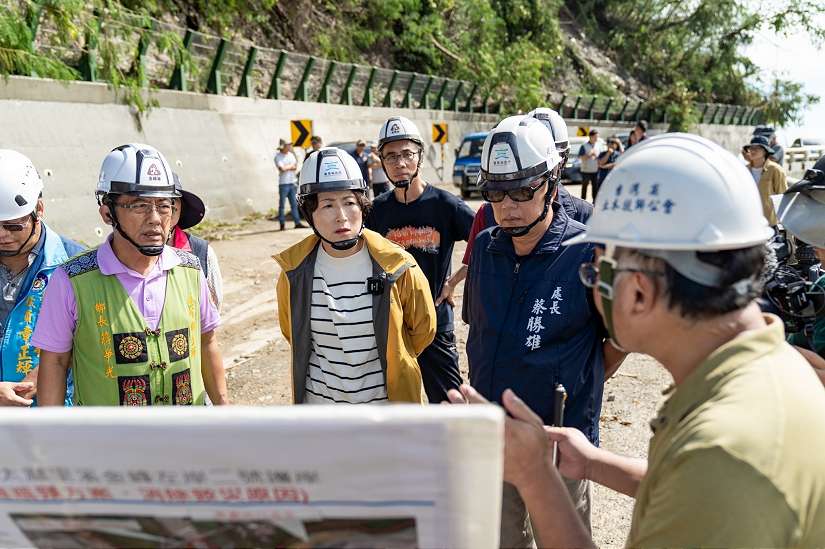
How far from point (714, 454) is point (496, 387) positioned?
1.69 m

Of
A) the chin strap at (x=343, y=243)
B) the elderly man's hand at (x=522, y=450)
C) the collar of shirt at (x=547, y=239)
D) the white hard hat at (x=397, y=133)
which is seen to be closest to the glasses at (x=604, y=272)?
the elderly man's hand at (x=522, y=450)

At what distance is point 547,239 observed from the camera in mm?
2996

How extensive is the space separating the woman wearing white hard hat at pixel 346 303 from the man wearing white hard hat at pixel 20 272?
42.6 inches

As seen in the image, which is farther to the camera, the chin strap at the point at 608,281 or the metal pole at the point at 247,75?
the metal pole at the point at 247,75

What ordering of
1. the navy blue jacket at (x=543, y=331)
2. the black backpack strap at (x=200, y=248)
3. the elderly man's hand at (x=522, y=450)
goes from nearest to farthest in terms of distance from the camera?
the elderly man's hand at (x=522, y=450)
the navy blue jacket at (x=543, y=331)
the black backpack strap at (x=200, y=248)

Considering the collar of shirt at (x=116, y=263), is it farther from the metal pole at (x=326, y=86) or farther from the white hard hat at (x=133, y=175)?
the metal pole at (x=326, y=86)

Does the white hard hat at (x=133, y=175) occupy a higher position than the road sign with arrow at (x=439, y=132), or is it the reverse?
the road sign with arrow at (x=439, y=132)

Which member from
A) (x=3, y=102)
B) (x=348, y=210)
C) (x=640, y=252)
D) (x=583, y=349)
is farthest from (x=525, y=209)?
(x=3, y=102)

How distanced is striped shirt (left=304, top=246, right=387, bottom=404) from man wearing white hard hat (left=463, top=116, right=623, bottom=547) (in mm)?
512

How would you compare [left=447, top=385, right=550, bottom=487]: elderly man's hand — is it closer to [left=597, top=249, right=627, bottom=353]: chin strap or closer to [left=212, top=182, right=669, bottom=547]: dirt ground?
[left=597, top=249, right=627, bottom=353]: chin strap

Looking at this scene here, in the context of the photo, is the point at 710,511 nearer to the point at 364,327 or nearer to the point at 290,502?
the point at 290,502

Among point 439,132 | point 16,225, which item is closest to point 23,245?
point 16,225

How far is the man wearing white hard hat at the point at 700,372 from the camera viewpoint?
50.0 inches

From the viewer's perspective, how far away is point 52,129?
491 inches
